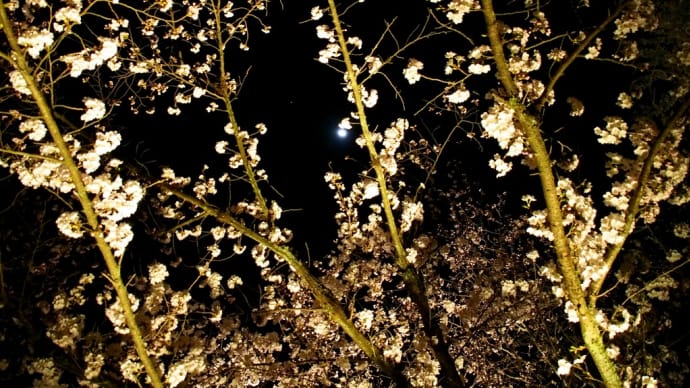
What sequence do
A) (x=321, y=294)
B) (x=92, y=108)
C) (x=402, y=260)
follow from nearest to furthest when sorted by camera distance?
(x=92, y=108) → (x=321, y=294) → (x=402, y=260)

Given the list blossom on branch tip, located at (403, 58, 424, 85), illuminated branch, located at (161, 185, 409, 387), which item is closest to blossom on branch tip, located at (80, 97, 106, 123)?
illuminated branch, located at (161, 185, 409, 387)

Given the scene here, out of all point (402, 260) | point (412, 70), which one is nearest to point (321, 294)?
point (402, 260)

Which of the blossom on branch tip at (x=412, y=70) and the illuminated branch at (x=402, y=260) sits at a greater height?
the blossom on branch tip at (x=412, y=70)

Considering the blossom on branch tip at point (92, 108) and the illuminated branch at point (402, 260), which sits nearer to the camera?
the blossom on branch tip at point (92, 108)

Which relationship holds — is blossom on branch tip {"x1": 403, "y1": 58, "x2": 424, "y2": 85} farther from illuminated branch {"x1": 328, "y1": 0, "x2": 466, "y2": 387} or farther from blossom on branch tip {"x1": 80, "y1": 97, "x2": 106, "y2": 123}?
blossom on branch tip {"x1": 80, "y1": 97, "x2": 106, "y2": 123}

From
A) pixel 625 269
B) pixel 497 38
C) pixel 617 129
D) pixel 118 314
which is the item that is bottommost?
pixel 625 269

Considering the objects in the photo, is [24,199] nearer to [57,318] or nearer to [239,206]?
[57,318]

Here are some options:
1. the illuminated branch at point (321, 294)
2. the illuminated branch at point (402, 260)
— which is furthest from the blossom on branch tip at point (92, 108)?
the illuminated branch at point (402, 260)

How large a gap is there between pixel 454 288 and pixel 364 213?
3041mm

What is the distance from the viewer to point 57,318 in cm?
600

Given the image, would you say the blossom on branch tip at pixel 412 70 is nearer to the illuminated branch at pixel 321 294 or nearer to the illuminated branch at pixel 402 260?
the illuminated branch at pixel 402 260

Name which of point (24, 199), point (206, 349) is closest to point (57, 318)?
point (24, 199)

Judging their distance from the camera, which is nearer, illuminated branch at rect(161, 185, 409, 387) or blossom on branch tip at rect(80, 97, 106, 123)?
blossom on branch tip at rect(80, 97, 106, 123)

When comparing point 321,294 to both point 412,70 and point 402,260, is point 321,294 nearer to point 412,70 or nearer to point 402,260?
point 402,260
